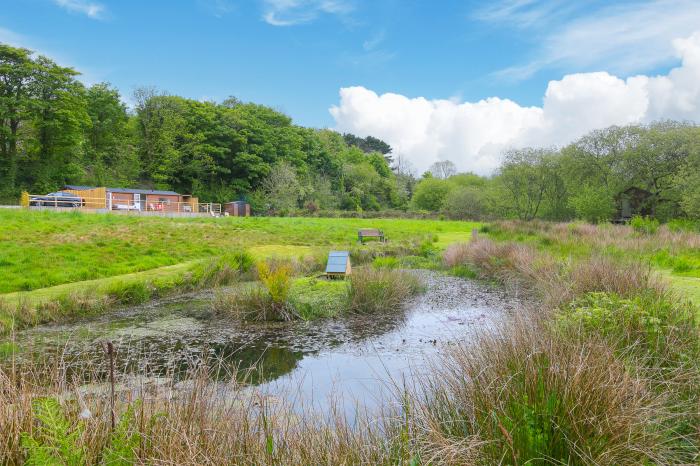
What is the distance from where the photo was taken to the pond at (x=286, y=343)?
524cm

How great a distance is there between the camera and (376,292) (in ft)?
31.2

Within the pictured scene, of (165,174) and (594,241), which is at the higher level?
(165,174)

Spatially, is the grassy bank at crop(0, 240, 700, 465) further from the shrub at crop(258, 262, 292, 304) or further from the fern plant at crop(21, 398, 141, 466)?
the shrub at crop(258, 262, 292, 304)

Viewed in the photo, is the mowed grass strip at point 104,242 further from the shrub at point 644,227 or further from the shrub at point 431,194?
the shrub at point 431,194

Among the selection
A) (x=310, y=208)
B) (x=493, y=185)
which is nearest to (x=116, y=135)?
(x=310, y=208)

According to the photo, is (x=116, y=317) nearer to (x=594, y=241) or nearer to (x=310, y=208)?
(x=594, y=241)

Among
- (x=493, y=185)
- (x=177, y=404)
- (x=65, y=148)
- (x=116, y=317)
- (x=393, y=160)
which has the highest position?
(x=393, y=160)

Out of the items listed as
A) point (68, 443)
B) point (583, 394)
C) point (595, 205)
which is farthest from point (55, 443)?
point (595, 205)

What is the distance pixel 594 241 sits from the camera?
47.6ft

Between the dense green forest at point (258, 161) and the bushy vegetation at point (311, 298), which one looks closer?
the bushy vegetation at point (311, 298)

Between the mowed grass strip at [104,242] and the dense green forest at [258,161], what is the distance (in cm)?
1969

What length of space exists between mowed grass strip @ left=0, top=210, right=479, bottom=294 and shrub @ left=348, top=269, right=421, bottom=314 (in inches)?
306

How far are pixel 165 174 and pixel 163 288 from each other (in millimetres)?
41652

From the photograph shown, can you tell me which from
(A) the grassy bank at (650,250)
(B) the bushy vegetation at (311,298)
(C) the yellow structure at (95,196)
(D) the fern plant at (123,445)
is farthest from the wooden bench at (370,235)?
(C) the yellow structure at (95,196)
